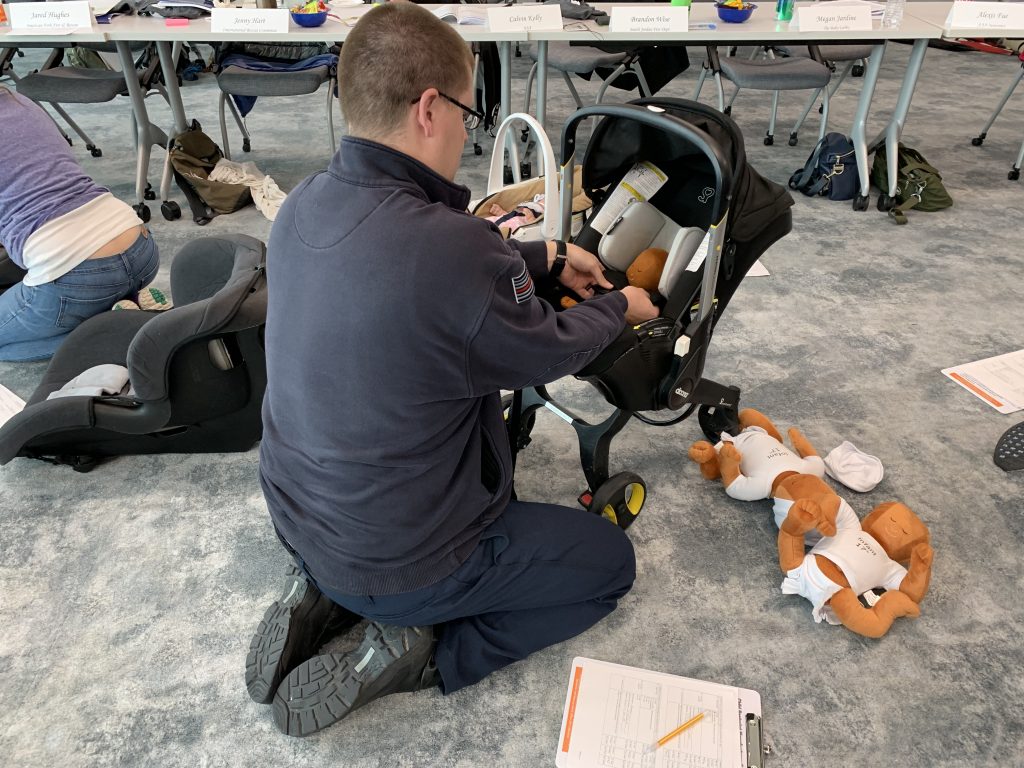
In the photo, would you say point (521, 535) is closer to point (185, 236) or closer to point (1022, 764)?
point (1022, 764)

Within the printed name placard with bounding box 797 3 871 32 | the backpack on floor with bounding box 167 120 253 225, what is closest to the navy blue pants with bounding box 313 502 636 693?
the backpack on floor with bounding box 167 120 253 225

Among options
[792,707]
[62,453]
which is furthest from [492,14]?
[792,707]

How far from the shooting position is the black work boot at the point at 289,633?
4.80ft

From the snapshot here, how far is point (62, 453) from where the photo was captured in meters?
2.11

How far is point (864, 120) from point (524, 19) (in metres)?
1.76

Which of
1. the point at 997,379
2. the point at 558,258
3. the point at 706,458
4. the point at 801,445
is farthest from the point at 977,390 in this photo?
the point at 558,258

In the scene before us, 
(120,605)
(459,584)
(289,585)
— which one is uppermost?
(459,584)

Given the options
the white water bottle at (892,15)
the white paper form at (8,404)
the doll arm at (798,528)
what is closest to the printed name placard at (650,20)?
the white water bottle at (892,15)

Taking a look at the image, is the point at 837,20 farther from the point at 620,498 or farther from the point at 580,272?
the point at 620,498

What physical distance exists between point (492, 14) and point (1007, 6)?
7.47 ft

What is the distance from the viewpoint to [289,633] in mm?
1495

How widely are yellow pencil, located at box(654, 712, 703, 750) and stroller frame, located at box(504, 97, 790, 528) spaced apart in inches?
20.3

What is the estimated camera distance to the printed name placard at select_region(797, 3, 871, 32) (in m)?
3.37

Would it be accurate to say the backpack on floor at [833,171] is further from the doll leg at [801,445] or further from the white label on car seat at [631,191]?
the white label on car seat at [631,191]
